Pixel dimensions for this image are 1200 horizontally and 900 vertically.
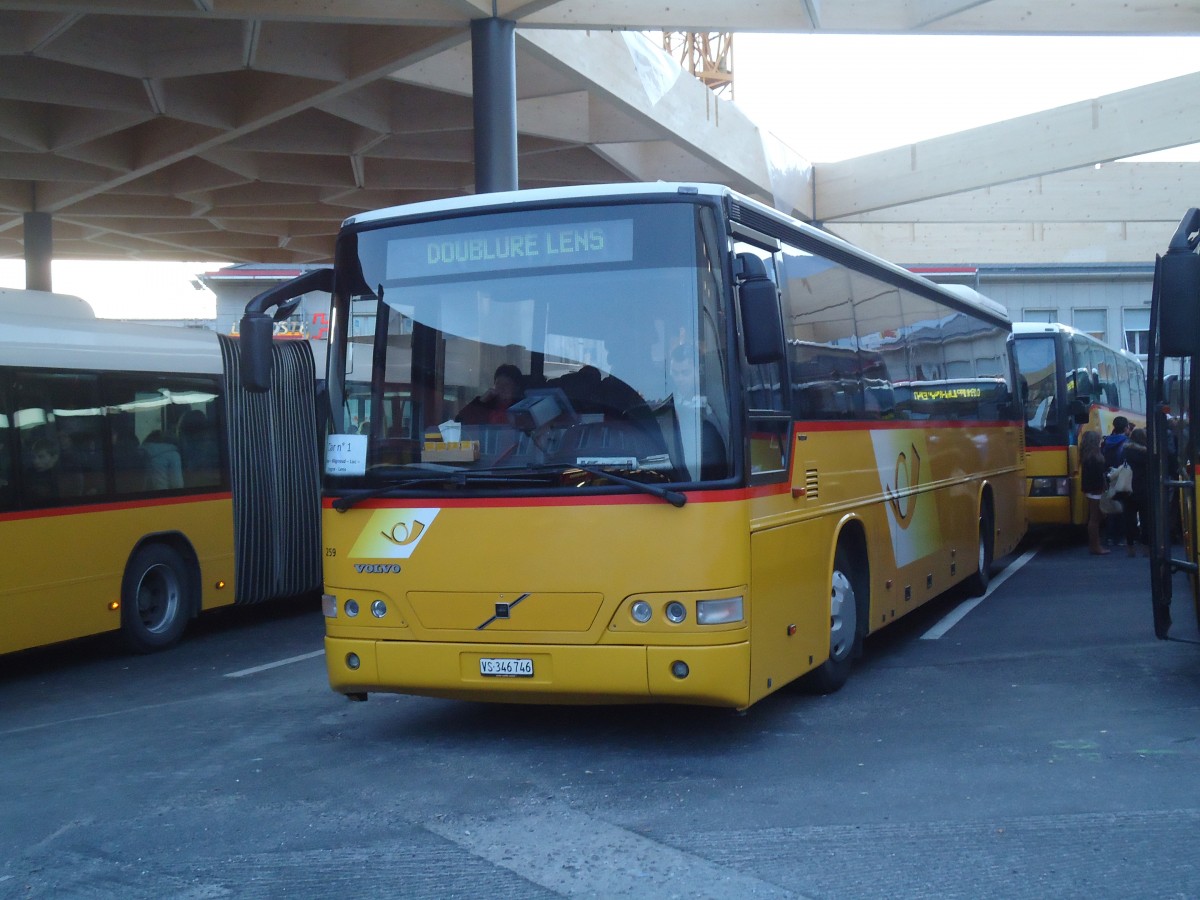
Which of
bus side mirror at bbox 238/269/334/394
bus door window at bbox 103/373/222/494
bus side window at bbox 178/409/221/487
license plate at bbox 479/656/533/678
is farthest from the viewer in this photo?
bus side window at bbox 178/409/221/487

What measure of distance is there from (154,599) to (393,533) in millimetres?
5870

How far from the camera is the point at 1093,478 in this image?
60.0 feet

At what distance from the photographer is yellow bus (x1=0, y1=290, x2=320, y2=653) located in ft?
34.7

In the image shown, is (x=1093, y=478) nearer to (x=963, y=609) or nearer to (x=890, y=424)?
(x=963, y=609)

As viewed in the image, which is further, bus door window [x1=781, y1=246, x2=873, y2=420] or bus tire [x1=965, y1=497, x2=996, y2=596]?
bus tire [x1=965, y1=497, x2=996, y2=596]

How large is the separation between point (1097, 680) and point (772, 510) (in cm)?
327

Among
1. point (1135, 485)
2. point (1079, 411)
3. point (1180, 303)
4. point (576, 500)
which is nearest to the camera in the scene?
point (576, 500)

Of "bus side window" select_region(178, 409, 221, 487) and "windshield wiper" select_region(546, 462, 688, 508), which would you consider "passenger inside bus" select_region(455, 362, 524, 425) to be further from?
"bus side window" select_region(178, 409, 221, 487)

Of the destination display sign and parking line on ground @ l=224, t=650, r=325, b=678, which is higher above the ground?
the destination display sign

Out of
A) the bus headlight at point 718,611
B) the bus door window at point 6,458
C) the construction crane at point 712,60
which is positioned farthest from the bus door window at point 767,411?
the construction crane at point 712,60

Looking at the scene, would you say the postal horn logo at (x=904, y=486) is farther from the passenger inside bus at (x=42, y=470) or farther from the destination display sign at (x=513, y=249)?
the passenger inside bus at (x=42, y=470)

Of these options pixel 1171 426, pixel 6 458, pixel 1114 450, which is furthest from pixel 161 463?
pixel 1114 450

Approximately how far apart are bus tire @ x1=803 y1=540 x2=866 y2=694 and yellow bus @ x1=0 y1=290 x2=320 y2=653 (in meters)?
6.25

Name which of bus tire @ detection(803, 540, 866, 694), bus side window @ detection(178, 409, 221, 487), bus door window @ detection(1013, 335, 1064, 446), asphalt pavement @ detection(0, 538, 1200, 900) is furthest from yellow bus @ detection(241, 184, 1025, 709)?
bus door window @ detection(1013, 335, 1064, 446)
